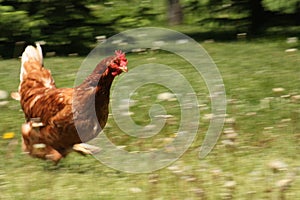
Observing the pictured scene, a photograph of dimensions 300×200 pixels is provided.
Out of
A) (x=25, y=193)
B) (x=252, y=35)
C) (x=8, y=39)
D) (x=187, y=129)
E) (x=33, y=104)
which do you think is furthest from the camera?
(x=252, y=35)

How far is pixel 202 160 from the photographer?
5.80 metres

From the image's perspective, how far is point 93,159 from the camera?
596 cm

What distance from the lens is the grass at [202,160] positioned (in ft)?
16.2

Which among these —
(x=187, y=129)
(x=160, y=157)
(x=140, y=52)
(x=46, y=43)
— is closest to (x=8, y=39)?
(x=46, y=43)

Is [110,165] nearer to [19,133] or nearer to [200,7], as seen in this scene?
[19,133]

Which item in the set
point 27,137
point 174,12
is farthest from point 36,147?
point 174,12

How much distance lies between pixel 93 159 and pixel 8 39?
4.66 m

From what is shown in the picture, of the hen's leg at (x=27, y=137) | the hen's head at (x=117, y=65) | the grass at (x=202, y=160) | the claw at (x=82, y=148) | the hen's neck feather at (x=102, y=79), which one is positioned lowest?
the grass at (x=202, y=160)

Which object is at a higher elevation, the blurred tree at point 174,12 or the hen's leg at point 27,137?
the blurred tree at point 174,12

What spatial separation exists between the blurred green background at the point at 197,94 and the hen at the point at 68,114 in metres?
0.20

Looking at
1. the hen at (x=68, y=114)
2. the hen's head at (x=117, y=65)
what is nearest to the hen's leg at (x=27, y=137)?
the hen at (x=68, y=114)

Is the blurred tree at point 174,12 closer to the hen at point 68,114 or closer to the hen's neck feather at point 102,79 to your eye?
the hen at point 68,114

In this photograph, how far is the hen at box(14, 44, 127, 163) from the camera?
5215 millimetres

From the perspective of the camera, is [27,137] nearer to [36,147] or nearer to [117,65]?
[36,147]
